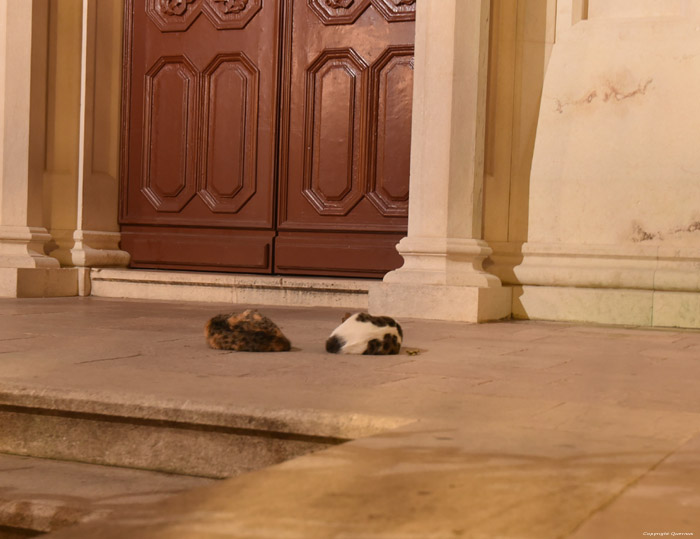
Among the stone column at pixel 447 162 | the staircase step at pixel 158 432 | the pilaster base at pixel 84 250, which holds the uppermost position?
the stone column at pixel 447 162

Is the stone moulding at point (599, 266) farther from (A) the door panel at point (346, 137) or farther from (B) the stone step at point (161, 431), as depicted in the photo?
(B) the stone step at point (161, 431)

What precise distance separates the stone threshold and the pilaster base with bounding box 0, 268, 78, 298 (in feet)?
0.55

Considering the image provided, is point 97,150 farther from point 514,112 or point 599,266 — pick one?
point 599,266

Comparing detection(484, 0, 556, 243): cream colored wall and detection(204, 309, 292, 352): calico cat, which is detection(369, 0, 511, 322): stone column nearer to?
detection(484, 0, 556, 243): cream colored wall

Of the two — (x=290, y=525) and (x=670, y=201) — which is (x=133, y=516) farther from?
(x=670, y=201)

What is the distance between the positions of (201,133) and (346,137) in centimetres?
117

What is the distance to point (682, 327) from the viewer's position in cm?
569

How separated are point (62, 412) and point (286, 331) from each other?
6.93ft

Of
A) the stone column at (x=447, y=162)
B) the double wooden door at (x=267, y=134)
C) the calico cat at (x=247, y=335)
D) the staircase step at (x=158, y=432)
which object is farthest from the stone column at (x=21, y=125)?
the staircase step at (x=158, y=432)

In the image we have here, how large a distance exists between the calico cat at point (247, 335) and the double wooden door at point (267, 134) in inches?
109

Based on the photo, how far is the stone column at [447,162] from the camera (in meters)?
5.84

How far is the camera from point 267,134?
6988 millimetres

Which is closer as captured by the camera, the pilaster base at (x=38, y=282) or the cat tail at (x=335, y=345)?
the cat tail at (x=335, y=345)

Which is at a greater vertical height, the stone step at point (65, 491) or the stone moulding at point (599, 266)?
the stone moulding at point (599, 266)
